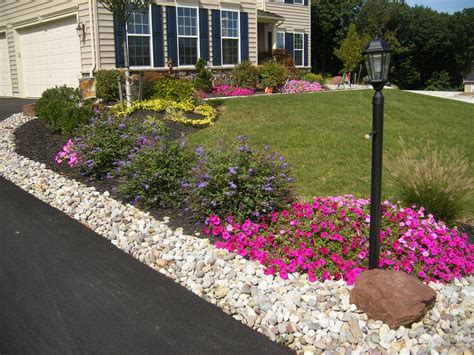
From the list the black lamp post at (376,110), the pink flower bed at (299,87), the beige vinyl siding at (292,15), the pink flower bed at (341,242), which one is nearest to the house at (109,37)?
the beige vinyl siding at (292,15)

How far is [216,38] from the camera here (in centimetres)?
1711

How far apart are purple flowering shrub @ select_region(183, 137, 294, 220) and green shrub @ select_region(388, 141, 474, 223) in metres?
1.25

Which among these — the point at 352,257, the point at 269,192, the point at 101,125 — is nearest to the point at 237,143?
the point at 269,192

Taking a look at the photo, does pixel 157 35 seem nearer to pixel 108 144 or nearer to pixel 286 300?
pixel 108 144

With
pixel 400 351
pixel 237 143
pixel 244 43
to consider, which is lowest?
pixel 400 351

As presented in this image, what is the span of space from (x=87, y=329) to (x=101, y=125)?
4397 millimetres

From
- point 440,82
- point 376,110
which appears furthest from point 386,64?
point 440,82

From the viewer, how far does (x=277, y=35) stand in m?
22.4

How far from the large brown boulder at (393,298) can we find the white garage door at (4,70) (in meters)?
20.7

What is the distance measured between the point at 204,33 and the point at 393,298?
1451 centimetres

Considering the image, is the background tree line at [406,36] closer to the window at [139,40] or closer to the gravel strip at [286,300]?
the window at [139,40]

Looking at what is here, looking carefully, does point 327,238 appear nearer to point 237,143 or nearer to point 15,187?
point 237,143

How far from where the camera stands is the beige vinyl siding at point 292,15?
73.5ft

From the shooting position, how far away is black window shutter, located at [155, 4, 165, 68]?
15.0m
